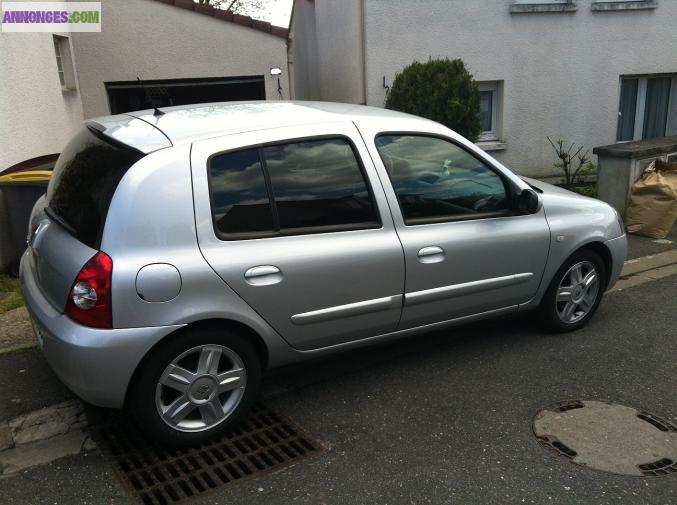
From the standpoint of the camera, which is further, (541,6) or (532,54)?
(532,54)

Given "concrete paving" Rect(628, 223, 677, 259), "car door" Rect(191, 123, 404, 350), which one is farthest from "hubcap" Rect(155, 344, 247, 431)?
"concrete paving" Rect(628, 223, 677, 259)

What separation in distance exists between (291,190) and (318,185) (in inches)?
7.0

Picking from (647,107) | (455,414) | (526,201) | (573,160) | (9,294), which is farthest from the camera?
(647,107)

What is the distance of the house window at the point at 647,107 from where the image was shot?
10.9 metres

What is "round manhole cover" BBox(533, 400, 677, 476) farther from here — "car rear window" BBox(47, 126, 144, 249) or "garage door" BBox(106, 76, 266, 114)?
"garage door" BBox(106, 76, 266, 114)

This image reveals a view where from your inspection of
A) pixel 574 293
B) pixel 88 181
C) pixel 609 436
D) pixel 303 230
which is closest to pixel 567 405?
pixel 609 436

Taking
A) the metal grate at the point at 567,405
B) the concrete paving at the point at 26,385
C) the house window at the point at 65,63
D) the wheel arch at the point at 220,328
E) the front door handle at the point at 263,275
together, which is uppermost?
the house window at the point at 65,63

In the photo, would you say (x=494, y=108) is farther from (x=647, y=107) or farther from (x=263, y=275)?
(x=263, y=275)

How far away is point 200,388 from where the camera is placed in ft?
10.2

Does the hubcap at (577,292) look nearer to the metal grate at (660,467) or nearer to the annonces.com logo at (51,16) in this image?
the metal grate at (660,467)

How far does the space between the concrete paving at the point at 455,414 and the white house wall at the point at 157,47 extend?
7.32 m

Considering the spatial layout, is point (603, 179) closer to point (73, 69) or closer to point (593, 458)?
point (593, 458)

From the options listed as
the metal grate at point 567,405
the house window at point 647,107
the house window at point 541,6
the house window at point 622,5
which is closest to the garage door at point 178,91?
the house window at point 541,6

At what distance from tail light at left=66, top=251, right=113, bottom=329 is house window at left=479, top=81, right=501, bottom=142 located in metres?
8.36
